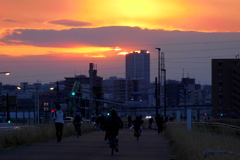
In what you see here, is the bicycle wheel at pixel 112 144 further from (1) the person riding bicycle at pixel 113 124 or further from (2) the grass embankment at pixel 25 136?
(2) the grass embankment at pixel 25 136

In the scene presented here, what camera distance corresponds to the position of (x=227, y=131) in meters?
41.1

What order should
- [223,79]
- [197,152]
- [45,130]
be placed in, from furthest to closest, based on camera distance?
[223,79]
[45,130]
[197,152]

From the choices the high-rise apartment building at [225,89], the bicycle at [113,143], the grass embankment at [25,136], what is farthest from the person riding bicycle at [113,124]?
the high-rise apartment building at [225,89]

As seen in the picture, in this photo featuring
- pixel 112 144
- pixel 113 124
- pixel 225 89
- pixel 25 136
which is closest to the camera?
pixel 112 144

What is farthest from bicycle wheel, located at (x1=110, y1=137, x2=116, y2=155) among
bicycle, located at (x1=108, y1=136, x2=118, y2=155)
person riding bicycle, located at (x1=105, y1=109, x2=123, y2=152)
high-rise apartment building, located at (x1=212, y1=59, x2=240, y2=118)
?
high-rise apartment building, located at (x1=212, y1=59, x2=240, y2=118)

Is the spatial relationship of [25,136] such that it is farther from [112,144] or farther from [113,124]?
[112,144]

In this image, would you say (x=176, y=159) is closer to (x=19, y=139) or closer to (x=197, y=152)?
(x=197, y=152)

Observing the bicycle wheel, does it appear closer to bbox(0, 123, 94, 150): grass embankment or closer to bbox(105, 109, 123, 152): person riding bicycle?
bbox(105, 109, 123, 152): person riding bicycle

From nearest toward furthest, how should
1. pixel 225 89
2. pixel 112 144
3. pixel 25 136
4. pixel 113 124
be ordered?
pixel 112 144 → pixel 113 124 → pixel 25 136 → pixel 225 89

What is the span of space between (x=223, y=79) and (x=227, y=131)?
7852cm

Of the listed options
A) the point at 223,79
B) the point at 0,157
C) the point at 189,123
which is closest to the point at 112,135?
the point at 0,157

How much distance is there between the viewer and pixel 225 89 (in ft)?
388

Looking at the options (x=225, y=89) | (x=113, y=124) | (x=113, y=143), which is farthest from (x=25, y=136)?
(x=225, y=89)

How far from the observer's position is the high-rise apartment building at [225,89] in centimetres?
11712
